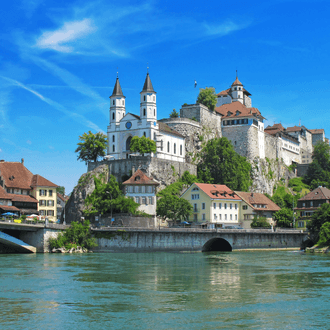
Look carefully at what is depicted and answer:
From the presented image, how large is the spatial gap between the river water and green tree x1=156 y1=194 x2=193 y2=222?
2745cm

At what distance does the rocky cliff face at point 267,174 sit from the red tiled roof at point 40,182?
42.9 meters

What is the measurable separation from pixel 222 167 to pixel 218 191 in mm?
12083

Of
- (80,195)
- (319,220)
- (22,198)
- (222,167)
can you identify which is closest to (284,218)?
(222,167)

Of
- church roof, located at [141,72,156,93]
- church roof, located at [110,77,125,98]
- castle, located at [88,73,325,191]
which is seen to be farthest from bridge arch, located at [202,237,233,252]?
church roof, located at [110,77,125,98]

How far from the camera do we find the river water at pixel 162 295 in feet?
84.6

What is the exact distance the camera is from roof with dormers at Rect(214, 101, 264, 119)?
118m

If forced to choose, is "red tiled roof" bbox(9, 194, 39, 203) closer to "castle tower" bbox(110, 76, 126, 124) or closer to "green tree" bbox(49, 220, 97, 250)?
"green tree" bbox(49, 220, 97, 250)

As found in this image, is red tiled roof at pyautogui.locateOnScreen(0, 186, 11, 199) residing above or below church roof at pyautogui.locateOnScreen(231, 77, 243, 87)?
below

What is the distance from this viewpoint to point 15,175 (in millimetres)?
79062

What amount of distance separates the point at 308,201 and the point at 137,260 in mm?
42229

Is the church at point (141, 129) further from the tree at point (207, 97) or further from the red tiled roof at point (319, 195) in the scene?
the red tiled roof at point (319, 195)

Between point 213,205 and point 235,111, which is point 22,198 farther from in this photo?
point 235,111

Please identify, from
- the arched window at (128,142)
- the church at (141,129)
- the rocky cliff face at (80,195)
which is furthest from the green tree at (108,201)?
the church at (141,129)

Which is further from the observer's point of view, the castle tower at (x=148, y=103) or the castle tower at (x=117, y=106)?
the castle tower at (x=117, y=106)
